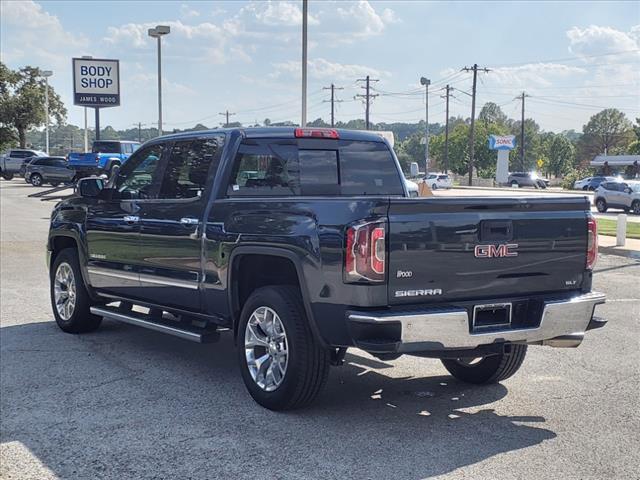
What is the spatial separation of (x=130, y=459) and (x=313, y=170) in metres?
2.82

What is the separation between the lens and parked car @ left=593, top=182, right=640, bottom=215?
31938mm

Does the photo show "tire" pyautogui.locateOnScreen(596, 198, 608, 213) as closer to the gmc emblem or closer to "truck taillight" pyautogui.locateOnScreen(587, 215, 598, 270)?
"truck taillight" pyautogui.locateOnScreen(587, 215, 598, 270)

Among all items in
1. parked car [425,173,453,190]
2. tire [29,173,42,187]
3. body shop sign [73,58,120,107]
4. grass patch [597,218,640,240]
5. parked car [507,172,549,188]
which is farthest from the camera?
parked car [507,172,549,188]

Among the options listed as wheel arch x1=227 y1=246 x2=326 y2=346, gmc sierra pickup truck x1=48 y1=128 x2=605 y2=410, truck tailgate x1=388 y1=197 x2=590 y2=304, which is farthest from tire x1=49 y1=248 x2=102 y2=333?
truck tailgate x1=388 y1=197 x2=590 y2=304

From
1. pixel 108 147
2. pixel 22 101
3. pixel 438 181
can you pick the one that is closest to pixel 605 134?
pixel 438 181

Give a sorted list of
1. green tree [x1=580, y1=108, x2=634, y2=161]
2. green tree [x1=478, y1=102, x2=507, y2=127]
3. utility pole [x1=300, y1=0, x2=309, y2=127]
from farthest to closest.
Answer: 1. green tree [x1=478, y1=102, x2=507, y2=127]
2. green tree [x1=580, y1=108, x2=634, y2=161]
3. utility pole [x1=300, y1=0, x2=309, y2=127]

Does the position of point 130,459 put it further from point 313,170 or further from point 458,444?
point 313,170

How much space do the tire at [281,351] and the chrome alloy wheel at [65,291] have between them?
2.92 meters

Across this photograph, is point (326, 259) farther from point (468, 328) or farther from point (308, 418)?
point (308, 418)

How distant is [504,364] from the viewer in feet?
18.5

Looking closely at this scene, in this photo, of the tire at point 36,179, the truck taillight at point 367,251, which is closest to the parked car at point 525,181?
the tire at point 36,179

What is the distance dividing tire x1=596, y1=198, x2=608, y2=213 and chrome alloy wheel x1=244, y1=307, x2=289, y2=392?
30.4 metres

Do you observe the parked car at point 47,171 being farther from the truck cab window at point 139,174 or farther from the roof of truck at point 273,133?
the roof of truck at point 273,133

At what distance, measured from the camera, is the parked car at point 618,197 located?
105 feet
